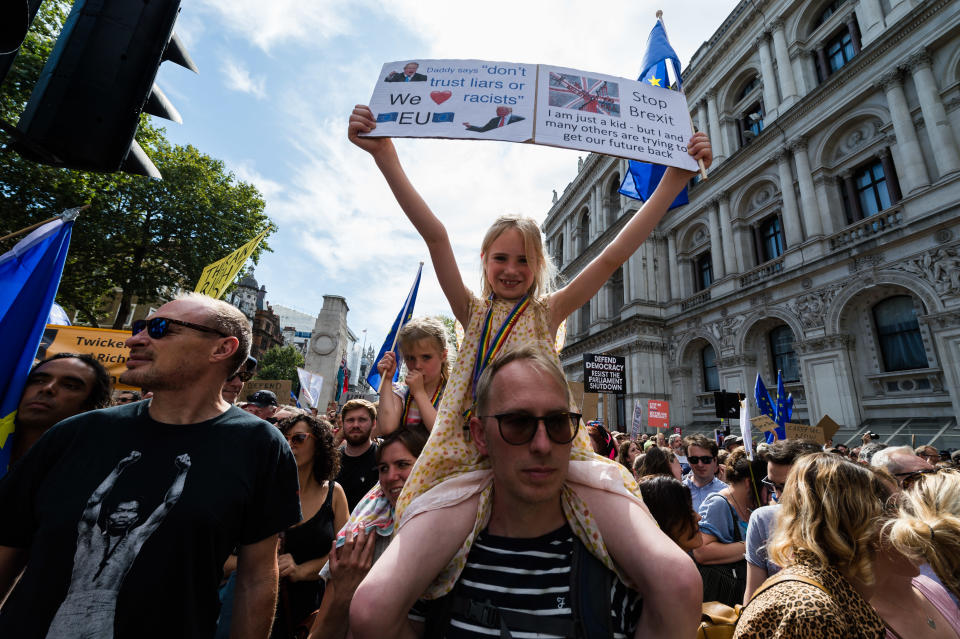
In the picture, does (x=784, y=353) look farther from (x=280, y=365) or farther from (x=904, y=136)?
(x=280, y=365)

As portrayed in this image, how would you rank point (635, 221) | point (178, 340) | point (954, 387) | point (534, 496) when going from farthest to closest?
point (954, 387) < point (635, 221) < point (178, 340) < point (534, 496)

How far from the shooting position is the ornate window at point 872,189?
1433cm

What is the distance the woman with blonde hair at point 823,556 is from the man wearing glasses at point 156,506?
6.80ft

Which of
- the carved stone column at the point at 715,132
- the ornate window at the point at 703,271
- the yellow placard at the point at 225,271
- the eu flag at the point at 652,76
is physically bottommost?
the yellow placard at the point at 225,271

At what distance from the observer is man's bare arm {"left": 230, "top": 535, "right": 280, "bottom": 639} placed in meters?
1.79

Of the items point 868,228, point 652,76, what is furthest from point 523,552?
point 868,228

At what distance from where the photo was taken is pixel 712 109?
21.7 m

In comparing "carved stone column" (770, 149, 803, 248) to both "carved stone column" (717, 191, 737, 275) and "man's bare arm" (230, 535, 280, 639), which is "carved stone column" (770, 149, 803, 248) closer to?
"carved stone column" (717, 191, 737, 275)

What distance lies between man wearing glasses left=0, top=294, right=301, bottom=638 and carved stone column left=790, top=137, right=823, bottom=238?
63.6 ft

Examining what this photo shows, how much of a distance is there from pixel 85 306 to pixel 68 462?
70.5ft

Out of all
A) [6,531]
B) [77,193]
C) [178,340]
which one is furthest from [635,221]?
[77,193]

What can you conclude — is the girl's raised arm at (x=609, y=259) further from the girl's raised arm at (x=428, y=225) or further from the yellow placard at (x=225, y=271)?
the yellow placard at (x=225, y=271)

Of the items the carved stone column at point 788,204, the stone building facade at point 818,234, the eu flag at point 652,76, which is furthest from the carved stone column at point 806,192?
the eu flag at point 652,76

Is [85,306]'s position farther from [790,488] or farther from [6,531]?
[790,488]
